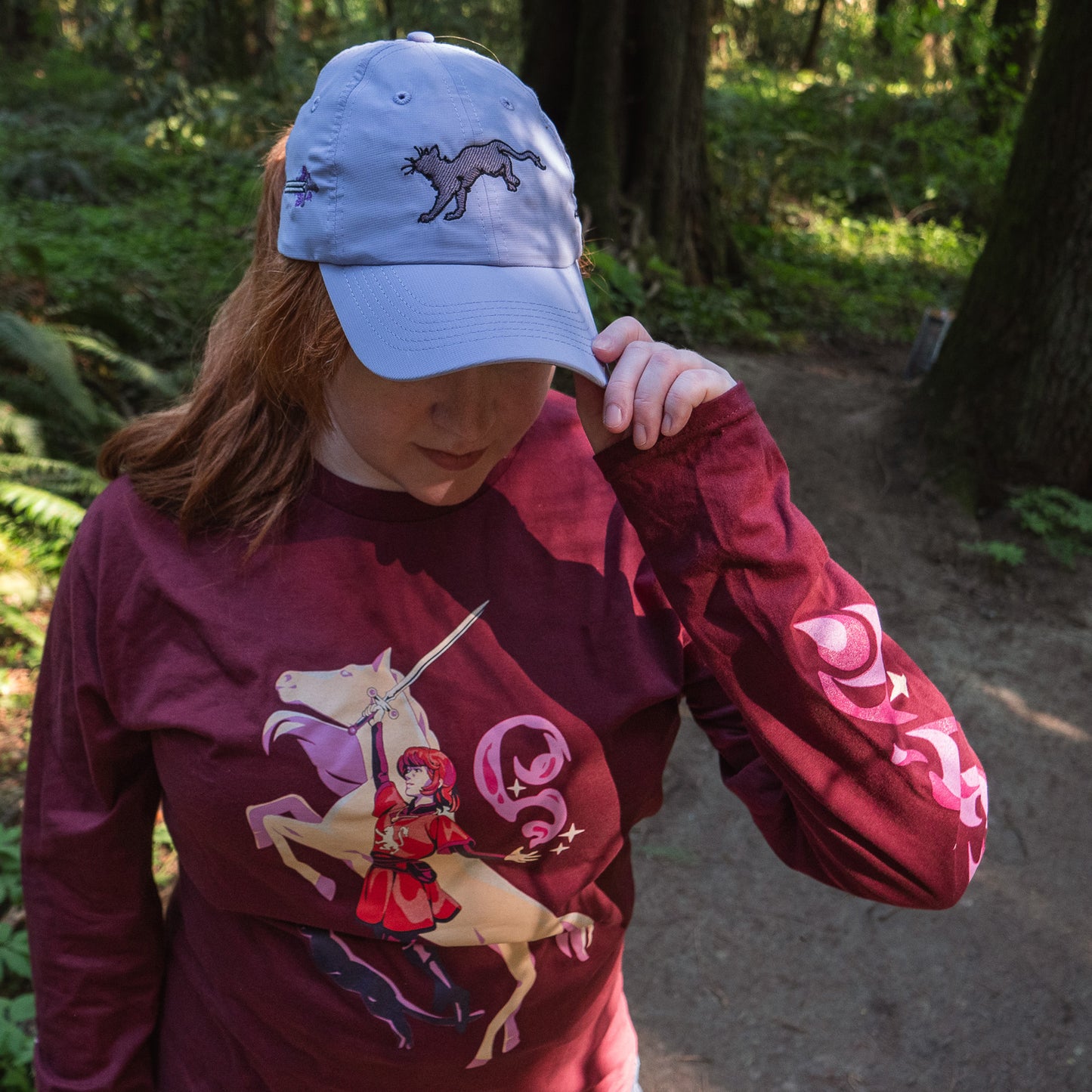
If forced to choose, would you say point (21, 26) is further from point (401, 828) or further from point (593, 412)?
point (401, 828)

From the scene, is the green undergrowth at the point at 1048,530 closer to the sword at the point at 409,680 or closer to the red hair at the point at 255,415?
the sword at the point at 409,680

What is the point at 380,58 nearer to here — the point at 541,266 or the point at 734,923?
the point at 541,266

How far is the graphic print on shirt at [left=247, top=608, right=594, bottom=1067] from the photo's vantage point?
1204 mm

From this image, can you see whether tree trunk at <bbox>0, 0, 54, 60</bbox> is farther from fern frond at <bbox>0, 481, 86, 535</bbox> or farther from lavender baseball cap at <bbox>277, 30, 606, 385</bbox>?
lavender baseball cap at <bbox>277, 30, 606, 385</bbox>

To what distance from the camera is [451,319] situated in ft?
3.56

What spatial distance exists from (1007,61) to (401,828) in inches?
659

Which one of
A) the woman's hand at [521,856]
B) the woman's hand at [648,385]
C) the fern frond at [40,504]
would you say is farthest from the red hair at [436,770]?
the fern frond at [40,504]

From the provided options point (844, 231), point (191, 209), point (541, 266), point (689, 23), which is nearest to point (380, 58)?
point (541, 266)

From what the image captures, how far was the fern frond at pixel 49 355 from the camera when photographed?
4742mm

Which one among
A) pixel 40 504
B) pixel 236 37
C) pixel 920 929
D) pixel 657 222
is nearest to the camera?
pixel 920 929

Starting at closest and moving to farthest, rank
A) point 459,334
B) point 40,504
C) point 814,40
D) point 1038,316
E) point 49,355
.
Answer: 1. point 459,334
2. point 40,504
3. point 49,355
4. point 1038,316
5. point 814,40

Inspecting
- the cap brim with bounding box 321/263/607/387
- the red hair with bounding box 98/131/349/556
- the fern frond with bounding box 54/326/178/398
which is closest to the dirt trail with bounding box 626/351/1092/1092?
the red hair with bounding box 98/131/349/556

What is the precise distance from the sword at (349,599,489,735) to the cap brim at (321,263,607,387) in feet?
1.15

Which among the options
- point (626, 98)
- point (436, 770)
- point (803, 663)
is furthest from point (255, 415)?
point (626, 98)
